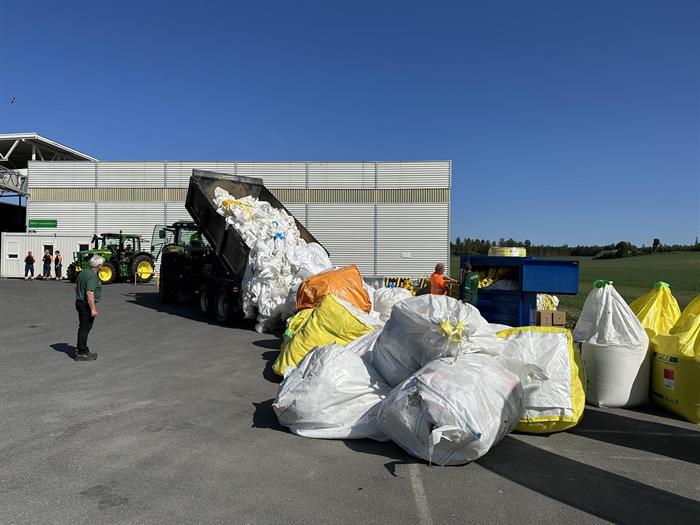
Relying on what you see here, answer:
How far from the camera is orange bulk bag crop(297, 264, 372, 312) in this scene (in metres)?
8.47

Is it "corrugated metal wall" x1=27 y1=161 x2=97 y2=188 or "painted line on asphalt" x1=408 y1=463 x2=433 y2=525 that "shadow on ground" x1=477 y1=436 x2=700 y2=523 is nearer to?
"painted line on asphalt" x1=408 y1=463 x2=433 y2=525

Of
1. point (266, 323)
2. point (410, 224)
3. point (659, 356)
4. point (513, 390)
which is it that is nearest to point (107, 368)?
point (266, 323)

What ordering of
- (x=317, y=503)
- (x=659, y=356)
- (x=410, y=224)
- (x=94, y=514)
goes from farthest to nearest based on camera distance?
1. (x=410, y=224)
2. (x=659, y=356)
3. (x=317, y=503)
4. (x=94, y=514)

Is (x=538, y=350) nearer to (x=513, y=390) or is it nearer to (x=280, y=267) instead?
(x=513, y=390)

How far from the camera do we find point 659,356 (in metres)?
5.46

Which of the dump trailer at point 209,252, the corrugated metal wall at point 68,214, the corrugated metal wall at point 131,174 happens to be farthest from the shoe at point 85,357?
the corrugated metal wall at point 68,214

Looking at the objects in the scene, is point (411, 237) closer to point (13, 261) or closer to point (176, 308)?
point (176, 308)

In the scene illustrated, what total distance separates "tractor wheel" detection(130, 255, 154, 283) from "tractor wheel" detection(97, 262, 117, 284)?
685 millimetres

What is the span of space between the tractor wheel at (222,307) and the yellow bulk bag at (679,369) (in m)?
7.64

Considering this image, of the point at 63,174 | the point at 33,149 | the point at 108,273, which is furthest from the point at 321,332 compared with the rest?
the point at 33,149

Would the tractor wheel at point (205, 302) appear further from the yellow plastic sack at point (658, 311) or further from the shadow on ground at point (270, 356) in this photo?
the yellow plastic sack at point (658, 311)

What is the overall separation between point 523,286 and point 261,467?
16.6 feet

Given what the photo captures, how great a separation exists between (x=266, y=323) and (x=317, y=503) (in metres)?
6.80

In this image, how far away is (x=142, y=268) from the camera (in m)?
21.8
